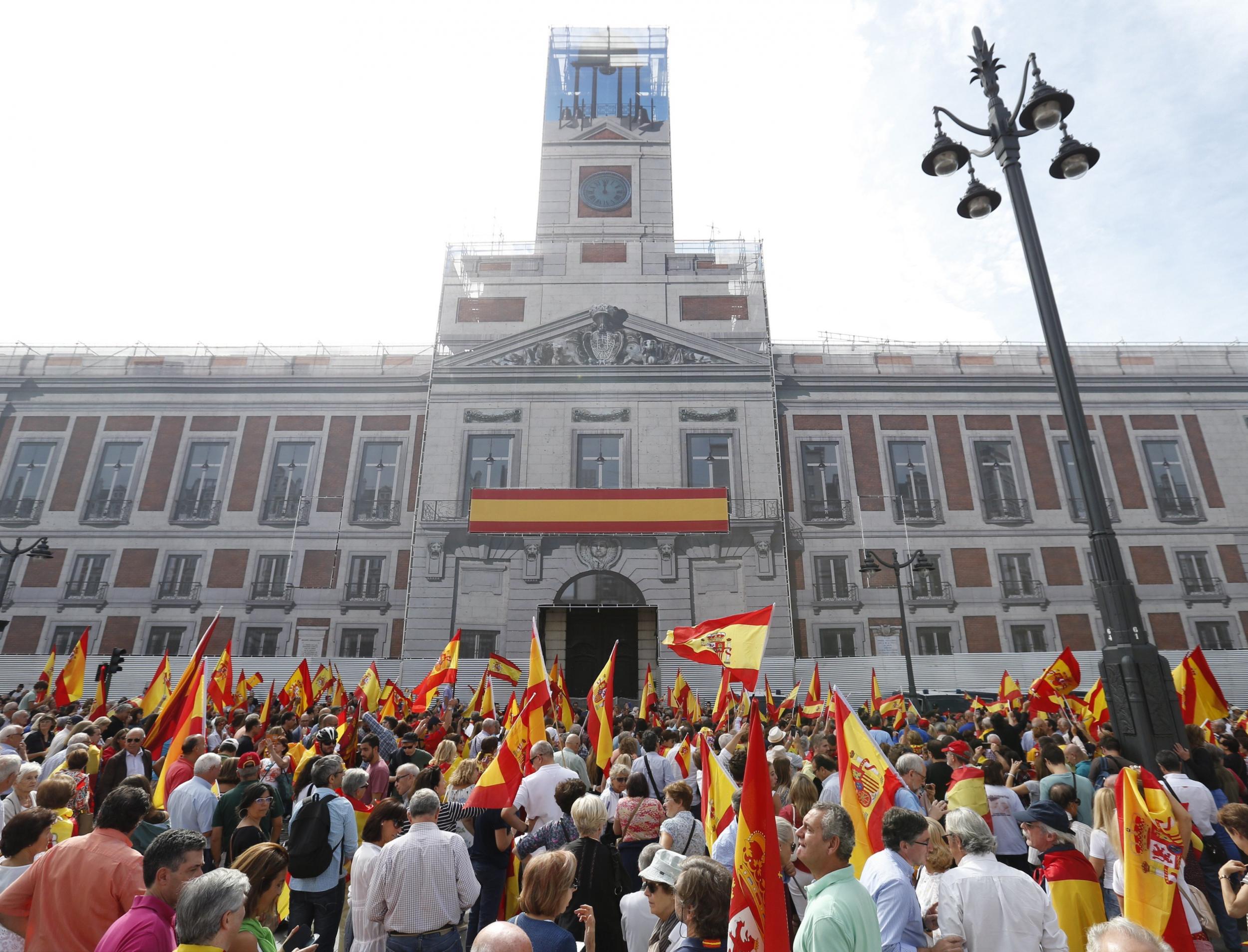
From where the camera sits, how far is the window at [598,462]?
3212 cm

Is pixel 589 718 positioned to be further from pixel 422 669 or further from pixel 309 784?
pixel 422 669

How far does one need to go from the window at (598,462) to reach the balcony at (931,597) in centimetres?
1357

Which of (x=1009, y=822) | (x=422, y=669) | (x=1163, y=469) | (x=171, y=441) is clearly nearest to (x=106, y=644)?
(x=171, y=441)

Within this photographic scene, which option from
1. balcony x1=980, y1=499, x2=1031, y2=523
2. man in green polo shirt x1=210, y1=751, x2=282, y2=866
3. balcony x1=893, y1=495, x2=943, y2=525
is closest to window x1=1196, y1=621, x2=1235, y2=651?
balcony x1=980, y1=499, x2=1031, y2=523

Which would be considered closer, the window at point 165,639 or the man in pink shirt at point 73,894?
the man in pink shirt at point 73,894

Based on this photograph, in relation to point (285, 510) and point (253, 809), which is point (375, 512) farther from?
point (253, 809)

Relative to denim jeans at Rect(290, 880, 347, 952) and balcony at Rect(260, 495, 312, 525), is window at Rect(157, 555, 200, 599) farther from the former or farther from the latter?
denim jeans at Rect(290, 880, 347, 952)

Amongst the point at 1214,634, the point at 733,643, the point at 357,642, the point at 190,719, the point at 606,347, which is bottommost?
the point at 190,719

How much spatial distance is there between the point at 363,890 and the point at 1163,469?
1546 inches

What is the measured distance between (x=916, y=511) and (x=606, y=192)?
921 inches

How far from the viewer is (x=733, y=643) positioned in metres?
12.0

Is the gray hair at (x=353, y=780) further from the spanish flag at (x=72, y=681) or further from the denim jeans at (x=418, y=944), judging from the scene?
the spanish flag at (x=72, y=681)

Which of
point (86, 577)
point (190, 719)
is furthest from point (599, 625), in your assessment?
point (190, 719)

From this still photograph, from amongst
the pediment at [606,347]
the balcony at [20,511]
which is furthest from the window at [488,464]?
the balcony at [20,511]
